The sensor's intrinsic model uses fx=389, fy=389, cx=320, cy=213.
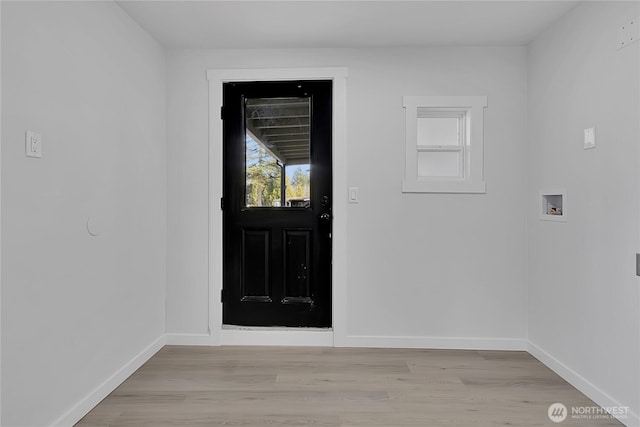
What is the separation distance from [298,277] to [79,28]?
2144 mm

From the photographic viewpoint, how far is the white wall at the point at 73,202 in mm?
1612

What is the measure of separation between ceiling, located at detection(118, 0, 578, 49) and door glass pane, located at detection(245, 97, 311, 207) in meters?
0.48

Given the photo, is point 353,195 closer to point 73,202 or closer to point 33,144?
point 73,202

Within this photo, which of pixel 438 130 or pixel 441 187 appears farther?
pixel 438 130

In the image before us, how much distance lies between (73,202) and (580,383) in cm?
304

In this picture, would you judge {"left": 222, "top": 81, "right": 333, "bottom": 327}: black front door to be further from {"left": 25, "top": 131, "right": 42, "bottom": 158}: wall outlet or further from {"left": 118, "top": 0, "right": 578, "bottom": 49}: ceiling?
{"left": 25, "top": 131, "right": 42, "bottom": 158}: wall outlet

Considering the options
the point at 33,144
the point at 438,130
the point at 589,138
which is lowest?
the point at 33,144

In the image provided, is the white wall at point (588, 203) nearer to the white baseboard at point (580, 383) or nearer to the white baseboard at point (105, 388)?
the white baseboard at point (580, 383)

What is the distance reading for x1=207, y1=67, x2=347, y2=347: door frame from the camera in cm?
303

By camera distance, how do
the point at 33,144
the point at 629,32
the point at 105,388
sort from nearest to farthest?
the point at 33,144 < the point at 629,32 < the point at 105,388

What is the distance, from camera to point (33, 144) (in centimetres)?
169

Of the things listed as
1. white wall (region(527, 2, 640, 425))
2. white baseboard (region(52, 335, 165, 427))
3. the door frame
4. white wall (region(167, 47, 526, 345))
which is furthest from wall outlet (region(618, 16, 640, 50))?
white baseboard (region(52, 335, 165, 427))

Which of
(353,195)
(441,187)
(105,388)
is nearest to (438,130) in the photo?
(441,187)

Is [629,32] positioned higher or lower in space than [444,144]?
higher
